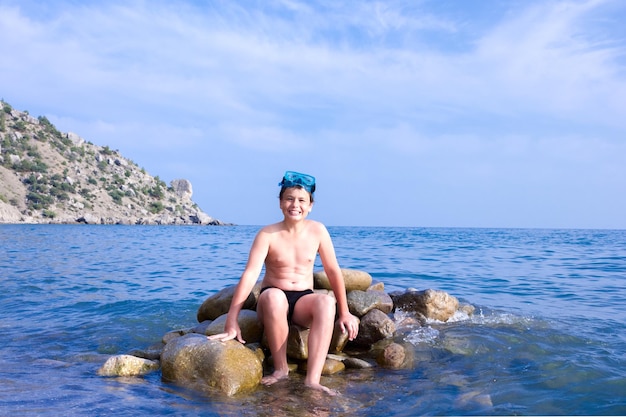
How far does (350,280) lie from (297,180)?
277 centimetres

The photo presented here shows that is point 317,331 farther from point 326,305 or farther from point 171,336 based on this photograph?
point 171,336

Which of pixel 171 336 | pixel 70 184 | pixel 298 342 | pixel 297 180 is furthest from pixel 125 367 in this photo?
pixel 70 184

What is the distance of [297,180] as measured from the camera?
5.50 m

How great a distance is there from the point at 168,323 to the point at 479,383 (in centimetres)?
556

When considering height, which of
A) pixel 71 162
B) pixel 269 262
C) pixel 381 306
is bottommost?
pixel 381 306

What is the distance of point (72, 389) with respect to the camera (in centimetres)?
491

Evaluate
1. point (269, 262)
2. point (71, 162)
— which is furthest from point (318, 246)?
point (71, 162)

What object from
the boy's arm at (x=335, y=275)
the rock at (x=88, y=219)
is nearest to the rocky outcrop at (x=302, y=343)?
the boy's arm at (x=335, y=275)

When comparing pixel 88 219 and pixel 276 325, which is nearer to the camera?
pixel 276 325

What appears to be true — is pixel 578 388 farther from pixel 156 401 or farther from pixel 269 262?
pixel 156 401

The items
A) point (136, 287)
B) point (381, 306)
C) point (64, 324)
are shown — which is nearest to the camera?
point (381, 306)

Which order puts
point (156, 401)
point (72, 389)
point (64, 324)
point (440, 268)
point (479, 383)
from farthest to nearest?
point (440, 268) → point (64, 324) → point (479, 383) → point (72, 389) → point (156, 401)

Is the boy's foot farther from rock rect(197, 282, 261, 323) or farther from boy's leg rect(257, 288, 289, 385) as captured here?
rock rect(197, 282, 261, 323)

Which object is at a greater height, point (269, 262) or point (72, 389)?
point (269, 262)
